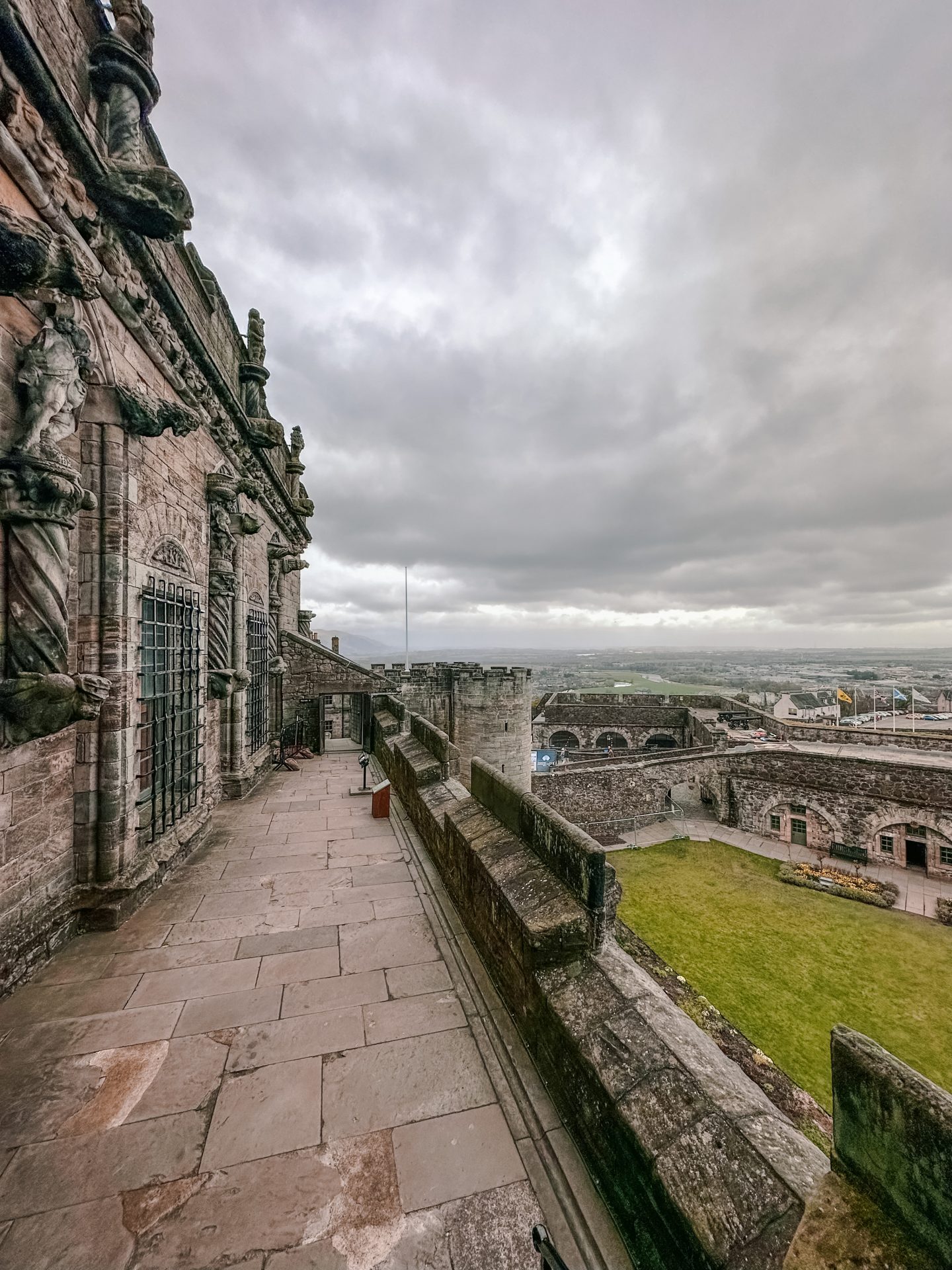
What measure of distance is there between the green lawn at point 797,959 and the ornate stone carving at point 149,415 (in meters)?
13.8

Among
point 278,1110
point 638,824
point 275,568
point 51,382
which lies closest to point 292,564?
point 275,568

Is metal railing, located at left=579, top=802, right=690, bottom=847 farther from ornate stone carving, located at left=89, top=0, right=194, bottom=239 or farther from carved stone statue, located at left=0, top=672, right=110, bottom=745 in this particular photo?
ornate stone carving, located at left=89, top=0, right=194, bottom=239

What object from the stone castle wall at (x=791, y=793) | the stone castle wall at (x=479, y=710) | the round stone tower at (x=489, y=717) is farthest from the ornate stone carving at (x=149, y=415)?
the stone castle wall at (x=791, y=793)

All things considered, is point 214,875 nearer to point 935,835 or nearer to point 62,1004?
point 62,1004

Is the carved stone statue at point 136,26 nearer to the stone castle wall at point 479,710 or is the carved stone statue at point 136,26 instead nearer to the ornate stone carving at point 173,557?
the ornate stone carving at point 173,557

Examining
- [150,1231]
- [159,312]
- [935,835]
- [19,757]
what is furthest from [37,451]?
[935,835]

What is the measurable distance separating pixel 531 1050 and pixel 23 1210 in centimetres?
251

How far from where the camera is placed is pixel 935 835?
715 inches

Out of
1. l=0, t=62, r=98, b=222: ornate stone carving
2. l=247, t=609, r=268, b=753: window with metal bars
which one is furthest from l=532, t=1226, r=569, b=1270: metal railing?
l=247, t=609, r=268, b=753: window with metal bars

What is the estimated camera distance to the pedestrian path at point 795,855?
16.4m

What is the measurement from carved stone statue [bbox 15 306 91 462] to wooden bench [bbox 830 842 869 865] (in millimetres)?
25750

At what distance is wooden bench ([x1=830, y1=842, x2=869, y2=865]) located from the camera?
19188 mm

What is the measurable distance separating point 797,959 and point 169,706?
15.7 metres

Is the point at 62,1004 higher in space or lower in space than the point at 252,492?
lower
